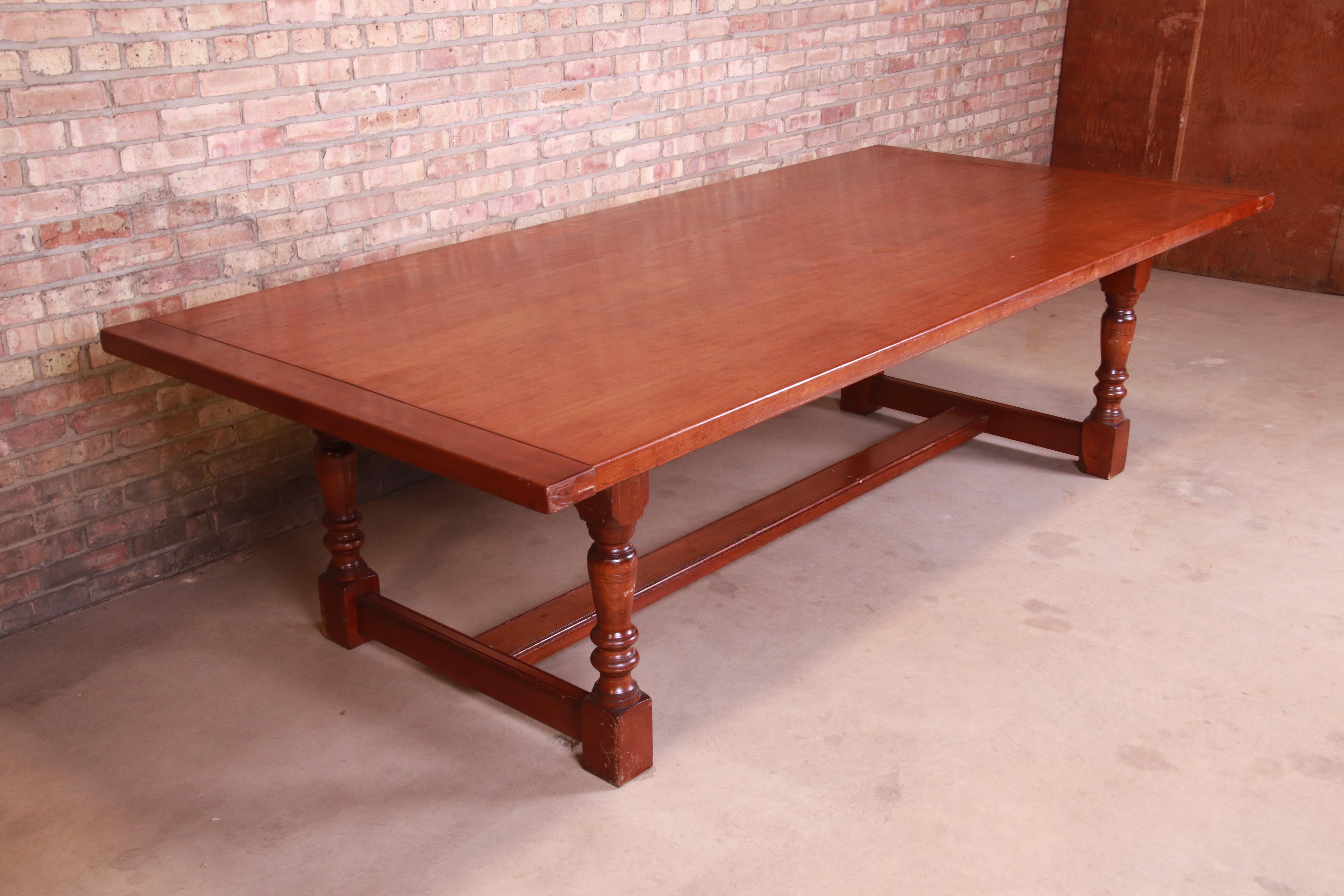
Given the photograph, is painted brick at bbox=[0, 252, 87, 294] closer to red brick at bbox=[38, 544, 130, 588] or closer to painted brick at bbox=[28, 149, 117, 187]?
painted brick at bbox=[28, 149, 117, 187]

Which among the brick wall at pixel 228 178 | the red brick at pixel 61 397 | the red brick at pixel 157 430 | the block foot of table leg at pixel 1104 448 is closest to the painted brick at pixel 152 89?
the brick wall at pixel 228 178

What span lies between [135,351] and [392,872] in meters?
1.16

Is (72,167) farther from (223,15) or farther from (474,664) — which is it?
(474,664)

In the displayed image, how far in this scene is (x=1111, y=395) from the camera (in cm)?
361

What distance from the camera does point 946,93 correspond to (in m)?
5.20

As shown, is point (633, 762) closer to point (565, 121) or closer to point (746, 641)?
point (746, 641)

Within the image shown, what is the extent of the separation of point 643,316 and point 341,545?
826 millimetres

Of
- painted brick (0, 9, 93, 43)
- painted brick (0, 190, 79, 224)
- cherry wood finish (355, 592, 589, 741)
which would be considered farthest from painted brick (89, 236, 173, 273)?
cherry wood finish (355, 592, 589, 741)

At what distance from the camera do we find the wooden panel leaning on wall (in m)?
5.26

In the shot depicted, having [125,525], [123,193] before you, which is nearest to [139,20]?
[123,193]

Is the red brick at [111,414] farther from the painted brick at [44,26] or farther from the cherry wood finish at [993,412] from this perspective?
the cherry wood finish at [993,412]

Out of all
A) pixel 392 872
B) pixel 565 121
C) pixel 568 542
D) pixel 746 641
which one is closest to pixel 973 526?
pixel 746 641

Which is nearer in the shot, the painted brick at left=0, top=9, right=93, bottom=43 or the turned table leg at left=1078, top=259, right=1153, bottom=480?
the painted brick at left=0, top=9, right=93, bottom=43

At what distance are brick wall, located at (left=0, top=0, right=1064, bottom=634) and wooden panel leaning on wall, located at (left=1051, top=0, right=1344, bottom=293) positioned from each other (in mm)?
2419
